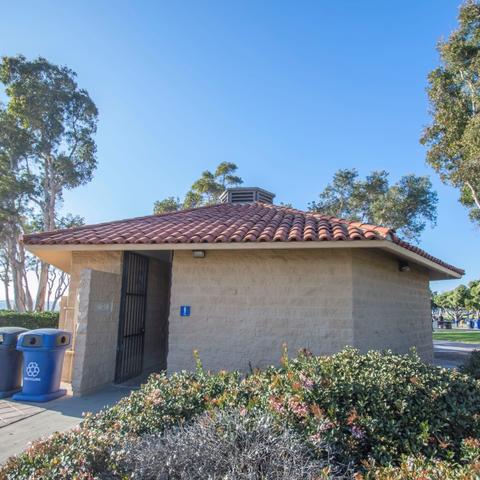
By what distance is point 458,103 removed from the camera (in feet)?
52.9

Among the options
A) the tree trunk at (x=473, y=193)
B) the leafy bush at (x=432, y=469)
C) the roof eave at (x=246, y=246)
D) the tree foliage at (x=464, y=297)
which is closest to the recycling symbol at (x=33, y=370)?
the roof eave at (x=246, y=246)

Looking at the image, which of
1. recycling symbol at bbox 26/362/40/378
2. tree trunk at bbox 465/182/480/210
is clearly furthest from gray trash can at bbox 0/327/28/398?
tree trunk at bbox 465/182/480/210

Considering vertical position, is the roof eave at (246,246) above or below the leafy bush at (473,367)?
above

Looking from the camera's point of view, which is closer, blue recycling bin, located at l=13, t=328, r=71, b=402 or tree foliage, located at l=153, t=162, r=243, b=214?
blue recycling bin, located at l=13, t=328, r=71, b=402

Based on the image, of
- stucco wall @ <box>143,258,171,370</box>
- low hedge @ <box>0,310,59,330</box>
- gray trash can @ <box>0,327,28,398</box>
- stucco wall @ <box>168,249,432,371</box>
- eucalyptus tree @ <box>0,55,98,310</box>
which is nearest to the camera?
gray trash can @ <box>0,327,28,398</box>

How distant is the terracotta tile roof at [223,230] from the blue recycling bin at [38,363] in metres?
2.11

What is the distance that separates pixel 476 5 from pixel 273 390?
19.0 metres

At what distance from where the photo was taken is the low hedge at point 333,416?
9.99ft

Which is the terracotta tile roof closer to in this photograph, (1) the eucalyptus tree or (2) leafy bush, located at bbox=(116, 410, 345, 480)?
(2) leafy bush, located at bbox=(116, 410, 345, 480)

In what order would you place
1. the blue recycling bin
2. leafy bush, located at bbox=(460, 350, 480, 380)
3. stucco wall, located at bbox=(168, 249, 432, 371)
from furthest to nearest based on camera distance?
1. stucco wall, located at bbox=(168, 249, 432, 371)
2. the blue recycling bin
3. leafy bush, located at bbox=(460, 350, 480, 380)

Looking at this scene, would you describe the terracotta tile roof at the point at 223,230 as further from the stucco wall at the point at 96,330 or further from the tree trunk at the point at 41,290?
the tree trunk at the point at 41,290

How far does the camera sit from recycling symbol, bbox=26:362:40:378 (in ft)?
23.0

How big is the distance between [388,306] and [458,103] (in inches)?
457

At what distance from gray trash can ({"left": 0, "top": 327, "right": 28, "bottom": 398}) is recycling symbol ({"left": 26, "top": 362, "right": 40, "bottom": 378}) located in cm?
74
